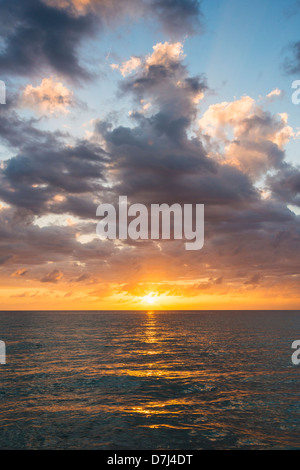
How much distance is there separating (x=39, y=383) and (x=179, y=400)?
15.4 meters

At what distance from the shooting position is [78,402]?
1112 inches

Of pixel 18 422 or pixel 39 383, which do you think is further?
pixel 39 383

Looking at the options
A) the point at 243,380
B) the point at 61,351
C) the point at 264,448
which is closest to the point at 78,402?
the point at 264,448

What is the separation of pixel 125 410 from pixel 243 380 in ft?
52.9

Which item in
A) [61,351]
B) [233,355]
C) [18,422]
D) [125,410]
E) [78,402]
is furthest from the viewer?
[61,351]
